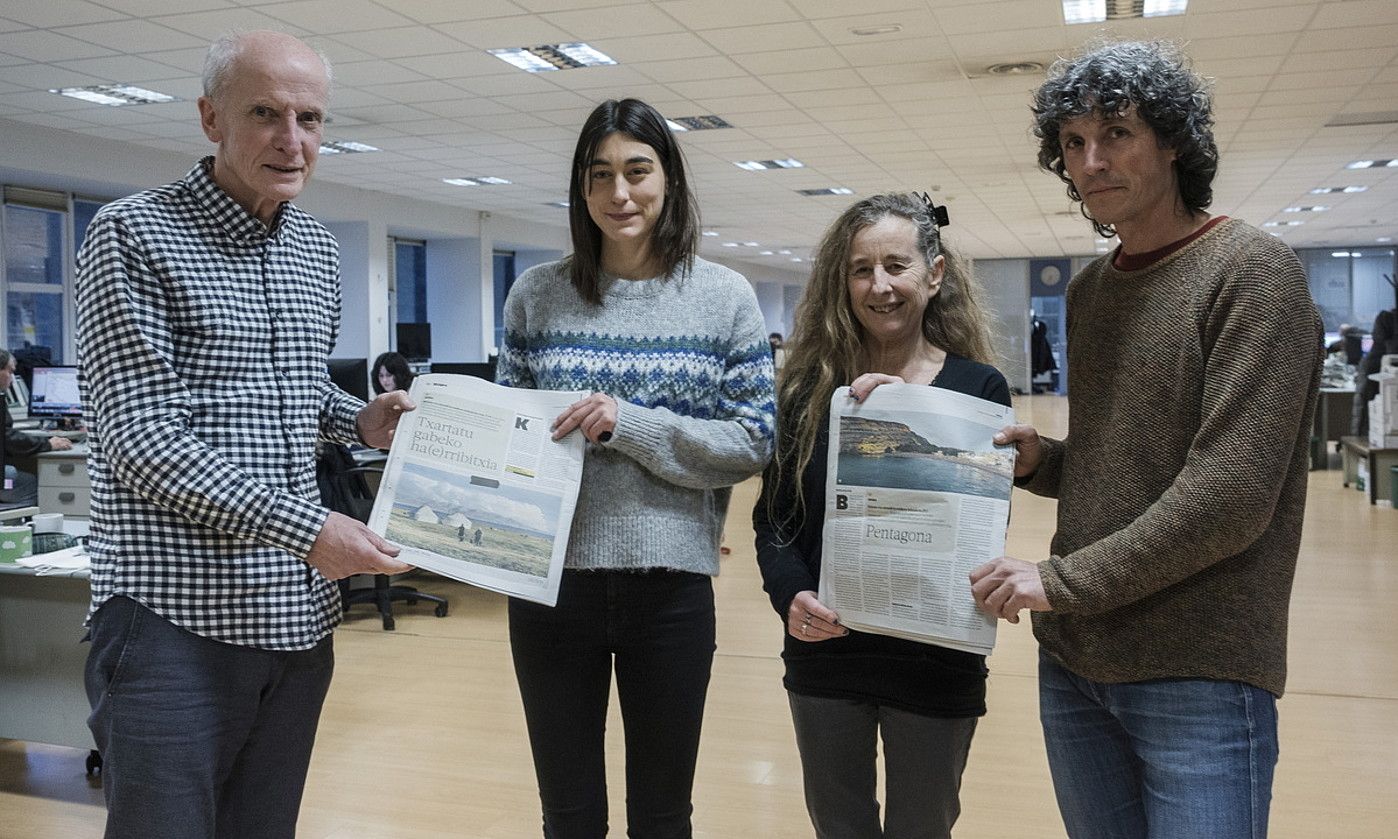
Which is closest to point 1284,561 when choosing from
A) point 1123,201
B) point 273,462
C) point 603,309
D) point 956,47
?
point 1123,201

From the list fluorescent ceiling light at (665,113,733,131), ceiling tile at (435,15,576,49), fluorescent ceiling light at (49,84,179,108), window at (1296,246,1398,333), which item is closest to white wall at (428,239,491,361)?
fluorescent ceiling light at (665,113,733,131)

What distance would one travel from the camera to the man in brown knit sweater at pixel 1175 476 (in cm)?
139

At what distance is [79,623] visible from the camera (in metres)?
3.65

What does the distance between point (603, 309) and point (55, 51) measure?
7.43 m

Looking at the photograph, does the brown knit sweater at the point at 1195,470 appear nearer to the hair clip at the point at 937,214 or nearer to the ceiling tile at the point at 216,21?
the hair clip at the point at 937,214

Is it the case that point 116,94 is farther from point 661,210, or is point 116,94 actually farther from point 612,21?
point 661,210

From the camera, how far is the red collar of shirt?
4.95 ft

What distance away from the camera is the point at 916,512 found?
170cm

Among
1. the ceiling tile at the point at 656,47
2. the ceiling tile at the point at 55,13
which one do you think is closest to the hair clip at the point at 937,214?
the ceiling tile at the point at 656,47

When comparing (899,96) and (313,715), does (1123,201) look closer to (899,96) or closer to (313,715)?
(313,715)

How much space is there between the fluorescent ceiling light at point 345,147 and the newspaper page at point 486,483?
10166mm

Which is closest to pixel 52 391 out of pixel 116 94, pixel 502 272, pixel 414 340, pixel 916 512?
pixel 116 94

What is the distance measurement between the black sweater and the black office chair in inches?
150

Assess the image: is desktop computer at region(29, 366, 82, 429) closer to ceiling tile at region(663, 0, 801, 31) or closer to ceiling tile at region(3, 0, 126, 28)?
ceiling tile at region(3, 0, 126, 28)
